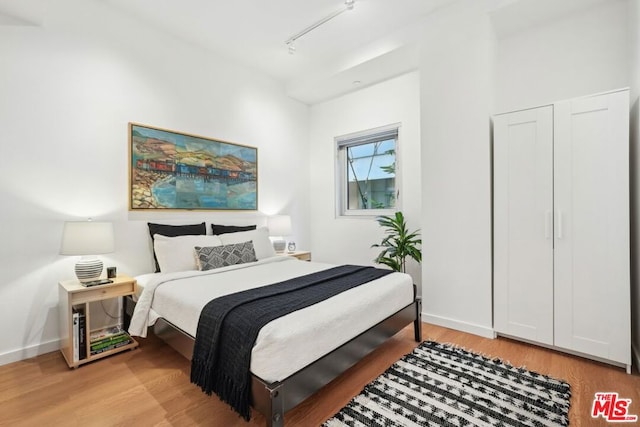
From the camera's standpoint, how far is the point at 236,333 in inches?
62.4

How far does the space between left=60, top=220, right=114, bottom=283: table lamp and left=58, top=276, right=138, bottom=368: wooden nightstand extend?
13 cm

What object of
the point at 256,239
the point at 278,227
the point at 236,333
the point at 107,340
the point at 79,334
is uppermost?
the point at 278,227

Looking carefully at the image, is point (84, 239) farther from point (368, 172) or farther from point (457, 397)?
point (368, 172)

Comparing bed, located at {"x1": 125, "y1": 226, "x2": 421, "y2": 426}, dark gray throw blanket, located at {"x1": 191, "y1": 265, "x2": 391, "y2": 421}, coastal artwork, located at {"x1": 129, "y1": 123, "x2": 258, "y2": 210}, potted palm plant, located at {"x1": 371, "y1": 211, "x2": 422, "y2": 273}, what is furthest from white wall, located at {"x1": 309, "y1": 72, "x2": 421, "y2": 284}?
dark gray throw blanket, located at {"x1": 191, "y1": 265, "x2": 391, "y2": 421}

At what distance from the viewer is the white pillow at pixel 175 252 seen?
9.09 ft

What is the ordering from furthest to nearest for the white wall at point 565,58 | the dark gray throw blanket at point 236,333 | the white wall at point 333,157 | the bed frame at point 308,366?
the white wall at point 333,157 → the white wall at point 565,58 → the dark gray throw blanket at point 236,333 → the bed frame at point 308,366

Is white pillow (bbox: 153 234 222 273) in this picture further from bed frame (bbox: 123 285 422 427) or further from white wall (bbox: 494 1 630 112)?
white wall (bbox: 494 1 630 112)

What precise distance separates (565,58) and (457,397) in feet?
9.87

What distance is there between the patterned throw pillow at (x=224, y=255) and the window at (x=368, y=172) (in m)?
1.81

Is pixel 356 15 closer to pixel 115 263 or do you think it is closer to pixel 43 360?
pixel 115 263

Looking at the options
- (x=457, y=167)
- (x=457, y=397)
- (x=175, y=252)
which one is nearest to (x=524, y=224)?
(x=457, y=167)

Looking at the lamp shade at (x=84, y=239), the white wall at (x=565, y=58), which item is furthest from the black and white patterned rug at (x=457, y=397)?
the white wall at (x=565, y=58)

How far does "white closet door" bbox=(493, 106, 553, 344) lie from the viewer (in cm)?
241

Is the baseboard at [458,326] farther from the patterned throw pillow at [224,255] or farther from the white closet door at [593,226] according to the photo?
the patterned throw pillow at [224,255]
